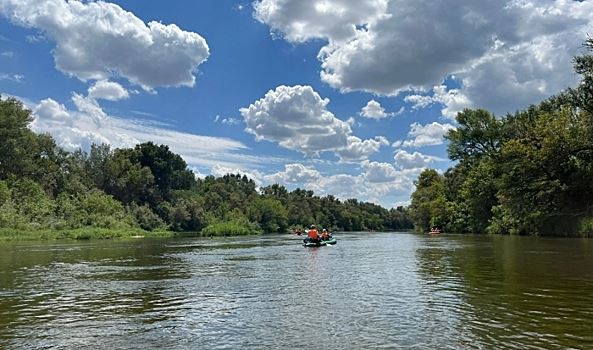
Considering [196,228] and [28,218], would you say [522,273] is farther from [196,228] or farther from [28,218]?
[196,228]

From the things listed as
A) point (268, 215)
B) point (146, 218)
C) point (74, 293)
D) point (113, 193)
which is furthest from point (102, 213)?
point (74, 293)

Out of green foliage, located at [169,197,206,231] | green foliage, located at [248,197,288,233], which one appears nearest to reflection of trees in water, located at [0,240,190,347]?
green foliage, located at [169,197,206,231]

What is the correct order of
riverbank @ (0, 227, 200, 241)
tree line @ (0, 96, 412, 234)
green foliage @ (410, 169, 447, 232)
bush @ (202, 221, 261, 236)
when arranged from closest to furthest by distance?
riverbank @ (0, 227, 200, 241)
tree line @ (0, 96, 412, 234)
bush @ (202, 221, 261, 236)
green foliage @ (410, 169, 447, 232)

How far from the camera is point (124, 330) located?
12.2 m

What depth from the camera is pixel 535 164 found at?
53094mm

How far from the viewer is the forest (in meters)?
51.3

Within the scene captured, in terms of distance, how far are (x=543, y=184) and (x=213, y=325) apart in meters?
50.9

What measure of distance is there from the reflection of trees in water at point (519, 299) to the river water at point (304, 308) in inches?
1.5

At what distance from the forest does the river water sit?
1155 inches

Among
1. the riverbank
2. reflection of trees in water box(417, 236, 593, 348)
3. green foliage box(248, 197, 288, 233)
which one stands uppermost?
green foliage box(248, 197, 288, 233)

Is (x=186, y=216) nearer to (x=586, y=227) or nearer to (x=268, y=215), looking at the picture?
(x=268, y=215)

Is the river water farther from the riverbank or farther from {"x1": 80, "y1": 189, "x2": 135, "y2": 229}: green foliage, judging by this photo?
{"x1": 80, "y1": 189, "x2": 135, "y2": 229}: green foliage

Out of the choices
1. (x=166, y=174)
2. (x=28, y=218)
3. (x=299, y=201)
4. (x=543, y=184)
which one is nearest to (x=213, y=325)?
(x=543, y=184)

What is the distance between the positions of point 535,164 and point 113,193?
89.1 m
